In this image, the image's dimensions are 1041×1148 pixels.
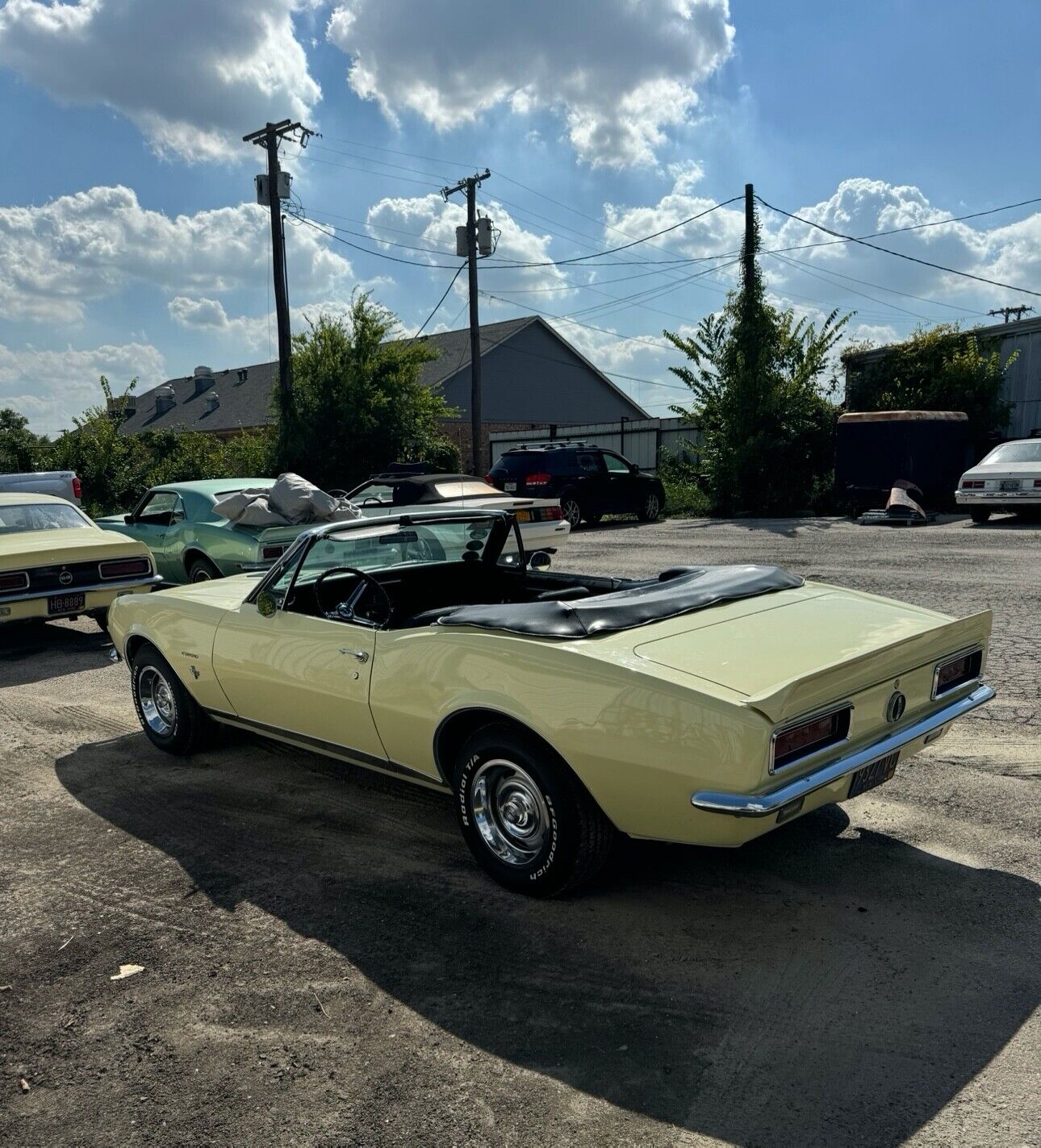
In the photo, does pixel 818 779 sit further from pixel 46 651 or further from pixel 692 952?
pixel 46 651

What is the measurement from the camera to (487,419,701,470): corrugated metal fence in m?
27.0

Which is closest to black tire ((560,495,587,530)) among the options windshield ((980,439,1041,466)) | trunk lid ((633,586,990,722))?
windshield ((980,439,1041,466))

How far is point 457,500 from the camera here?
13484 mm

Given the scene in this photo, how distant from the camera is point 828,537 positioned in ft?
50.6

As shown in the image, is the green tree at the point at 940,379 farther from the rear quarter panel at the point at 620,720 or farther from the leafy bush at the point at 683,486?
the rear quarter panel at the point at 620,720

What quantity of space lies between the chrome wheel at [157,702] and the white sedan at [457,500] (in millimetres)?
6056

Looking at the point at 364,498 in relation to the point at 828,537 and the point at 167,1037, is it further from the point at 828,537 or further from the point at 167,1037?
the point at 167,1037

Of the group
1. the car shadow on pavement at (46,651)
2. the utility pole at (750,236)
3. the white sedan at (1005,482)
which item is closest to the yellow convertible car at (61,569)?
the car shadow on pavement at (46,651)

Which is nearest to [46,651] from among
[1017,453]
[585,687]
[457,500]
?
[457,500]

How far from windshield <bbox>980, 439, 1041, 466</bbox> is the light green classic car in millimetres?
11918

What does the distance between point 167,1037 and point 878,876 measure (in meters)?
2.57

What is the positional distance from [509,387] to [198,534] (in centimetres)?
3248

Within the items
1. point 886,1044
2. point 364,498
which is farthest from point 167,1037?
point 364,498

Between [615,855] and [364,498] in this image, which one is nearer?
[615,855]
